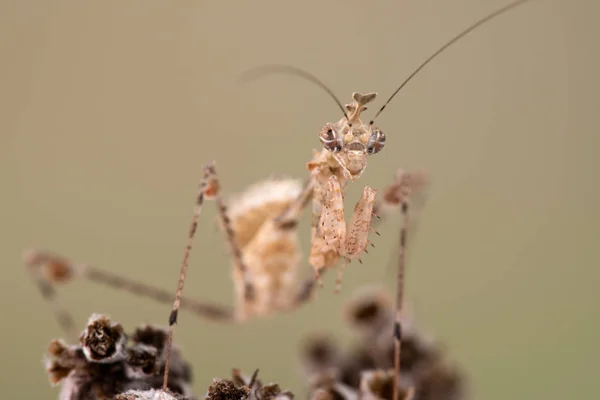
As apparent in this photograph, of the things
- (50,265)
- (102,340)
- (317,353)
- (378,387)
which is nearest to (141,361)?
(102,340)

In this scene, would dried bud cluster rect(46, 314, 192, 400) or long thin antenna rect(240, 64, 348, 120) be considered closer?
dried bud cluster rect(46, 314, 192, 400)

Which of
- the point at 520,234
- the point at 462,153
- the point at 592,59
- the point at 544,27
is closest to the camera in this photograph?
the point at 520,234

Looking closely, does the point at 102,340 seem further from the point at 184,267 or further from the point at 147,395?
the point at 184,267

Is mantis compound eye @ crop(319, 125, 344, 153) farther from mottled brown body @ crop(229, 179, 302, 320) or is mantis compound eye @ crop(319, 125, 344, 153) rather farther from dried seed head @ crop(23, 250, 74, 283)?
dried seed head @ crop(23, 250, 74, 283)

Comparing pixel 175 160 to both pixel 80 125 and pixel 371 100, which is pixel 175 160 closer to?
pixel 80 125

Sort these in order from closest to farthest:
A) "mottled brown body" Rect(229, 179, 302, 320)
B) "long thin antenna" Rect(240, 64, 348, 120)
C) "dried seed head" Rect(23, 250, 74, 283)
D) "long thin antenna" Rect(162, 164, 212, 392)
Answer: "long thin antenna" Rect(162, 164, 212, 392)
"long thin antenna" Rect(240, 64, 348, 120)
"dried seed head" Rect(23, 250, 74, 283)
"mottled brown body" Rect(229, 179, 302, 320)

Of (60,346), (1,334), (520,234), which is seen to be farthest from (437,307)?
(60,346)

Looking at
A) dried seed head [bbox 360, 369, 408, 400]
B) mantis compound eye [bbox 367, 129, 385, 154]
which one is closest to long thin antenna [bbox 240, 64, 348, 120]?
mantis compound eye [bbox 367, 129, 385, 154]
